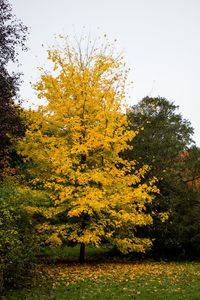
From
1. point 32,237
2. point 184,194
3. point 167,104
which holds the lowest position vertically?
point 32,237

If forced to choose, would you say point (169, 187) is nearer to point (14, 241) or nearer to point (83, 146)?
point (83, 146)

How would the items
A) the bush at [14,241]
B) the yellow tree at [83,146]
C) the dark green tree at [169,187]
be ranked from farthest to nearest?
the dark green tree at [169,187] < the yellow tree at [83,146] < the bush at [14,241]

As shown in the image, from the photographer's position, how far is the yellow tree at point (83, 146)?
1480 cm

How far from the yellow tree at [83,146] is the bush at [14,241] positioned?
6.98ft

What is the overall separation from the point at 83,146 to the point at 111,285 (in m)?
5.42

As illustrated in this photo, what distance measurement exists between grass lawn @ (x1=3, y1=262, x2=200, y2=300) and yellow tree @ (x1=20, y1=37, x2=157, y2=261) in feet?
5.27

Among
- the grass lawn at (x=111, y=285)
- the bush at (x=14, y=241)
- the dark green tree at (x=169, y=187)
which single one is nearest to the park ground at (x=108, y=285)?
the grass lawn at (x=111, y=285)

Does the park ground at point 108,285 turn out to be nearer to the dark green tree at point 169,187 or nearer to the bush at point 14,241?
the bush at point 14,241

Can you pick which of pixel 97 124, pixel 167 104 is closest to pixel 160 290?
pixel 97 124

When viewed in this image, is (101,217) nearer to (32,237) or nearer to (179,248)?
(32,237)

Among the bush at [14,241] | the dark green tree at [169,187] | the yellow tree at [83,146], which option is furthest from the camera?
the dark green tree at [169,187]

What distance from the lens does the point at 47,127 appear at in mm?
16047

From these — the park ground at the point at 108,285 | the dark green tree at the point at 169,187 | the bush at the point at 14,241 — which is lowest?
the park ground at the point at 108,285

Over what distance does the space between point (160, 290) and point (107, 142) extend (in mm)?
6280
